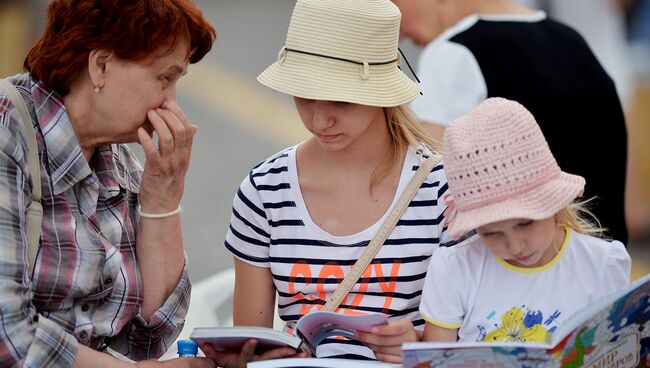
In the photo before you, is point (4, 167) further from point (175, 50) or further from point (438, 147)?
point (438, 147)

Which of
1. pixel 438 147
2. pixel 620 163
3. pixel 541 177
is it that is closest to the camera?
pixel 541 177

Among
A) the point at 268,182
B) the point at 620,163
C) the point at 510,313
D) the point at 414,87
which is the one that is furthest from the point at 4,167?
the point at 620,163

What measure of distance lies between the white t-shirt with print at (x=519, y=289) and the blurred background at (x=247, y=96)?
3.89 ft

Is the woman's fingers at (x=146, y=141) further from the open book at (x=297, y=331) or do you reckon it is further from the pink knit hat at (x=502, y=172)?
the pink knit hat at (x=502, y=172)

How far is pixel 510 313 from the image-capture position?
9.18 feet

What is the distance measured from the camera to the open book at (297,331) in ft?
9.07

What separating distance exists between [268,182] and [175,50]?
41 centimetres

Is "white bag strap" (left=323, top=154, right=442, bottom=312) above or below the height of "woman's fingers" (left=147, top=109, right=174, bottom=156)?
below

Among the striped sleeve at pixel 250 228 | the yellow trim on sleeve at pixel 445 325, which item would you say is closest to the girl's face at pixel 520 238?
the yellow trim on sleeve at pixel 445 325

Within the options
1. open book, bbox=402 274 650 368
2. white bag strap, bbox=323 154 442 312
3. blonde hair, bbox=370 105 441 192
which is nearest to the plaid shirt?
white bag strap, bbox=323 154 442 312

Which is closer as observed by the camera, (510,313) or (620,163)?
(510,313)

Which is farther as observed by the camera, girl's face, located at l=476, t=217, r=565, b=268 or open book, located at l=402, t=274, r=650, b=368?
girl's face, located at l=476, t=217, r=565, b=268

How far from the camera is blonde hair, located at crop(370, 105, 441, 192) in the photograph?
3098 mm

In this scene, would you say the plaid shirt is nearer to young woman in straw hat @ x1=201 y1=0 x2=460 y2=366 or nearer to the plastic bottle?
the plastic bottle
